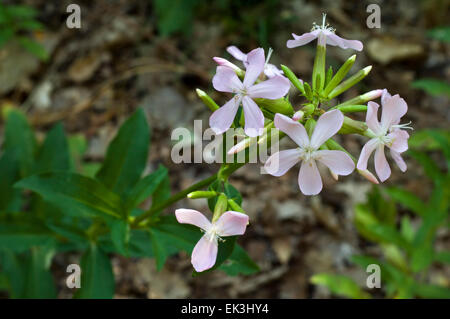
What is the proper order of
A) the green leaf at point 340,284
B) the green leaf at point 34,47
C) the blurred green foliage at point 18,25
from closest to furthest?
the green leaf at point 340,284, the blurred green foliage at point 18,25, the green leaf at point 34,47

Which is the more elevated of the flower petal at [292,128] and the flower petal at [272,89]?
the flower petal at [272,89]

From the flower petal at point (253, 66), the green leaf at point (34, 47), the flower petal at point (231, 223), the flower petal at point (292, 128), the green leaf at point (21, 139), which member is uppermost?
the green leaf at point (34, 47)

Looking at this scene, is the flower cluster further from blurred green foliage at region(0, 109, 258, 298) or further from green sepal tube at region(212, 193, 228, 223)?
blurred green foliage at region(0, 109, 258, 298)

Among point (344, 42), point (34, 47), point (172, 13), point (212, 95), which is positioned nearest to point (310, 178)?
point (344, 42)

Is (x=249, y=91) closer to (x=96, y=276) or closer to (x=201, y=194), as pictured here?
(x=201, y=194)

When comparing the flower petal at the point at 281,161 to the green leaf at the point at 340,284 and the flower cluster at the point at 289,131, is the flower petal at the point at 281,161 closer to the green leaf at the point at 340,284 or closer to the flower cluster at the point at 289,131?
the flower cluster at the point at 289,131

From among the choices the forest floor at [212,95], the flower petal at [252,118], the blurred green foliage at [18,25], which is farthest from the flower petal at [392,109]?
the blurred green foliage at [18,25]

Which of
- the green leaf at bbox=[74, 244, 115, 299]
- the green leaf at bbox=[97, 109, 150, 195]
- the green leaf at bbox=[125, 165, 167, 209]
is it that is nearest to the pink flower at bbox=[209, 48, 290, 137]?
the green leaf at bbox=[125, 165, 167, 209]
